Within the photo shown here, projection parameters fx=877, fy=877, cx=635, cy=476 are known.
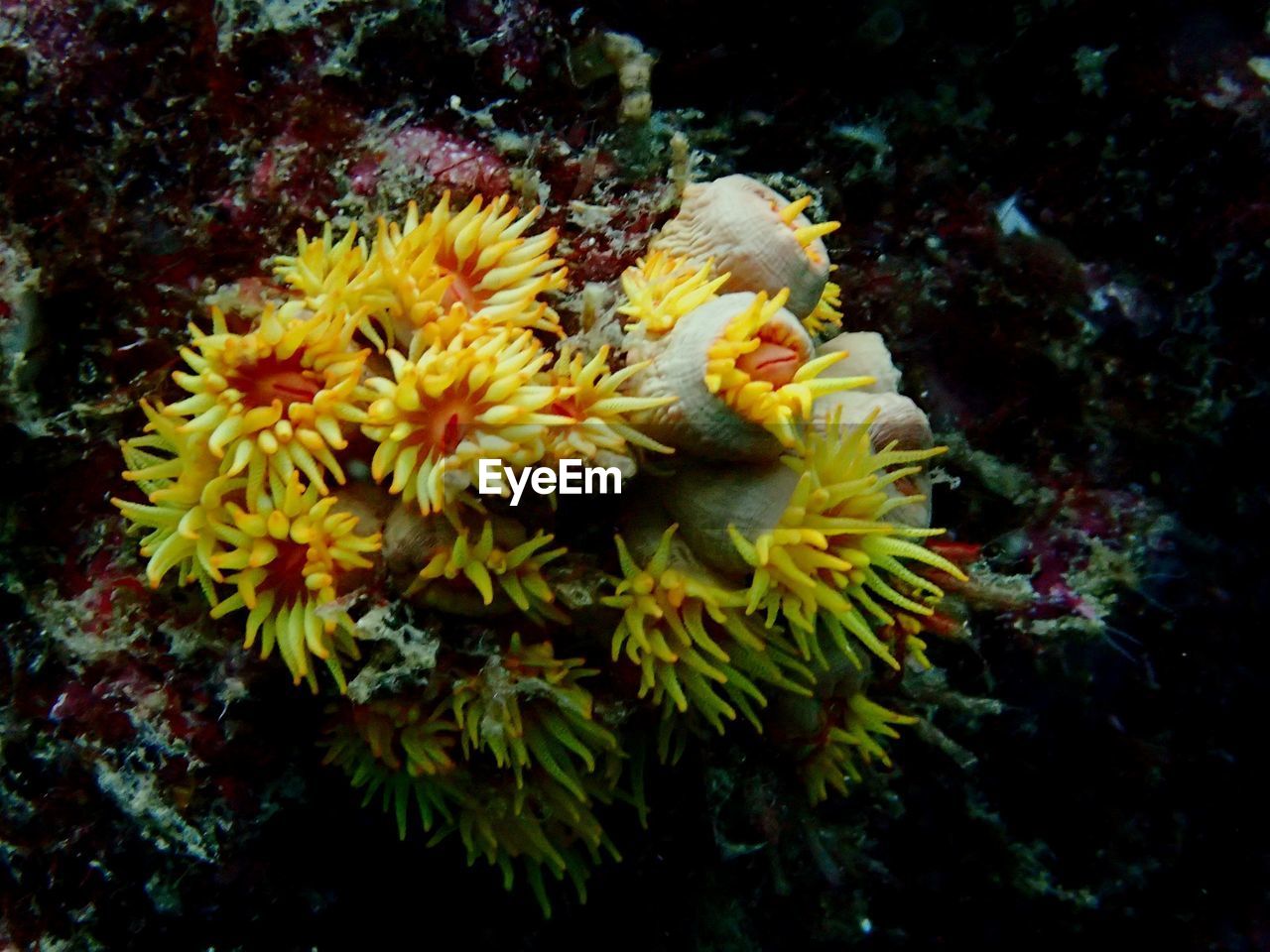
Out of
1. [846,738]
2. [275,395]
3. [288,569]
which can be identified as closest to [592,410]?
[275,395]

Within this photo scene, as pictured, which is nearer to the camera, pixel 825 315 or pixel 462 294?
pixel 462 294

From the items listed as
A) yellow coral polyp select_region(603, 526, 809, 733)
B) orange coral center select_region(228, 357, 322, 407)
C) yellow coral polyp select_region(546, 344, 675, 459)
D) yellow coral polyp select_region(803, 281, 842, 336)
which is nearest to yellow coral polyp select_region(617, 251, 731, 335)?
yellow coral polyp select_region(546, 344, 675, 459)

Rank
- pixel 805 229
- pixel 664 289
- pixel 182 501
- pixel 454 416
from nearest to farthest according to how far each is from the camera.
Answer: pixel 454 416, pixel 182 501, pixel 664 289, pixel 805 229

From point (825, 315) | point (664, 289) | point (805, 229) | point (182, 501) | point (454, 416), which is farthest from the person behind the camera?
point (825, 315)

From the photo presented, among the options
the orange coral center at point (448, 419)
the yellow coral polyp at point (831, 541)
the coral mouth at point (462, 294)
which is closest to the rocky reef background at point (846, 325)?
the coral mouth at point (462, 294)

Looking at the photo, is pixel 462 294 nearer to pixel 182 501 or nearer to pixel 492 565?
pixel 492 565

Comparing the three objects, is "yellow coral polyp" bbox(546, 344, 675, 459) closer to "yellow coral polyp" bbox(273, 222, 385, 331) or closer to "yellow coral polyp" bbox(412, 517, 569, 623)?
"yellow coral polyp" bbox(412, 517, 569, 623)

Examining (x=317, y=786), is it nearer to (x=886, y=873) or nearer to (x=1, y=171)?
(x=1, y=171)
